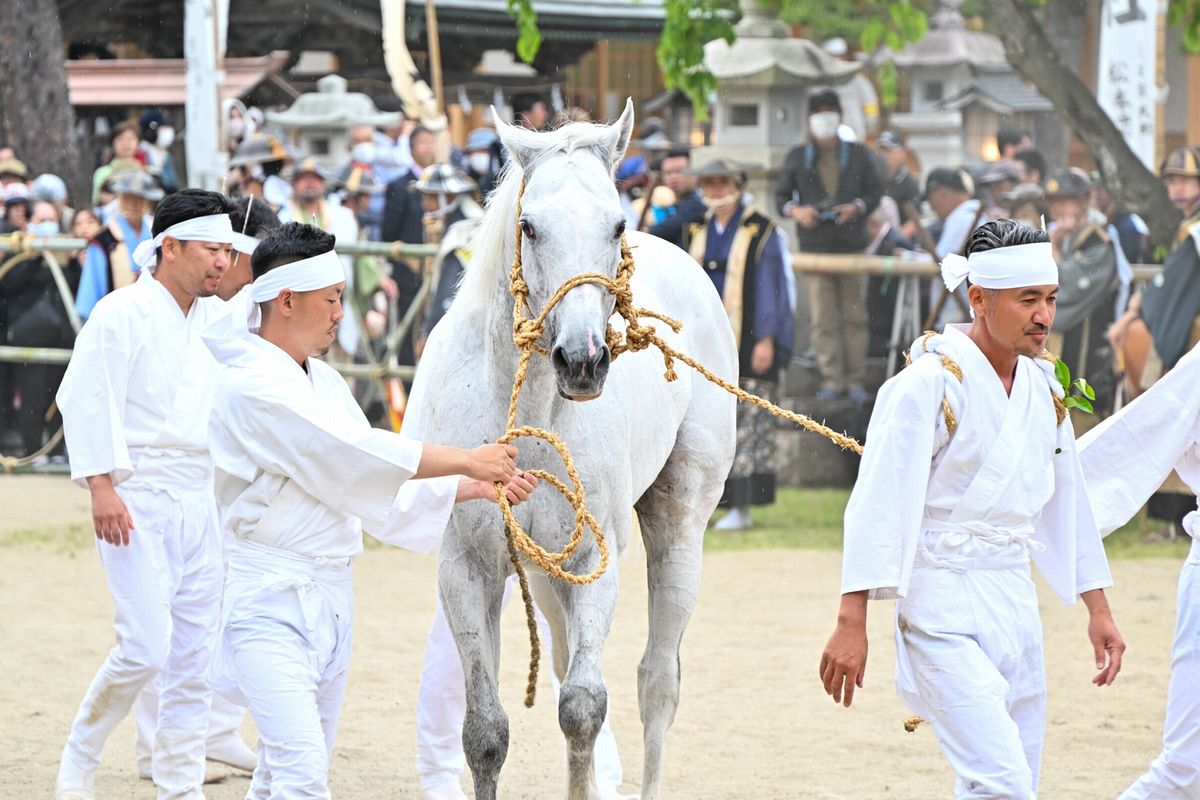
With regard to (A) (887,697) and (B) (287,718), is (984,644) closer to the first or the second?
(B) (287,718)

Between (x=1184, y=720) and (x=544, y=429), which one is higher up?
(x=544, y=429)

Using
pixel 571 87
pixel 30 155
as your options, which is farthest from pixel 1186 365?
pixel 571 87

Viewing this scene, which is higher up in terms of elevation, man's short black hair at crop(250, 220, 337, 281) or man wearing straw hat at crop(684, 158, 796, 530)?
man's short black hair at crop(250, 220, 337, 281)

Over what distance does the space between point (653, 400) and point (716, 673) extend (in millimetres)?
2951

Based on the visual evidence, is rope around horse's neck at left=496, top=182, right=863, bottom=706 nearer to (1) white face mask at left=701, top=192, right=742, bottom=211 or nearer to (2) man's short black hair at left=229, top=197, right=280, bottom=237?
(2) man's short black hair at left=229, top=197, right=280, bottom=237

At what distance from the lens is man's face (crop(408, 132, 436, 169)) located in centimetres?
1617

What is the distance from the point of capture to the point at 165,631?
5680 mm

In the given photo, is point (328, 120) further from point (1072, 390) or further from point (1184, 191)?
point (1072, 390)

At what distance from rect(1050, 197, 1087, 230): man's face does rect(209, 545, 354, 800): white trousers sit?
9476 millimetres

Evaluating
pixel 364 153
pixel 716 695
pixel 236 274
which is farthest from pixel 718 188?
pixel 236 274

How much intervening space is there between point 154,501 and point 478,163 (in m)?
10.9

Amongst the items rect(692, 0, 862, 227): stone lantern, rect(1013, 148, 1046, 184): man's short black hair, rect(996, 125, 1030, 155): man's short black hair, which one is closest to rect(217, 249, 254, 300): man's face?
rect(692, 0, 862, 227): stone lantern

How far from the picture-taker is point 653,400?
580cm

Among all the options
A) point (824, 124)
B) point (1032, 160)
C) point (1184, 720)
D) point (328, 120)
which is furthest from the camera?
point (328, 120)
